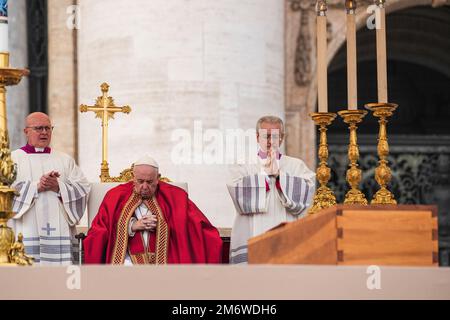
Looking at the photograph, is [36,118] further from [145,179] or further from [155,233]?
[155,233]

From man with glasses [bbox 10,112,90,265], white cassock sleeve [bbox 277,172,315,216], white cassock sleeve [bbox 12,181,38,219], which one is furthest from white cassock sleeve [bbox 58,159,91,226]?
white cassock sleeve [bbox 277,172,315,216]

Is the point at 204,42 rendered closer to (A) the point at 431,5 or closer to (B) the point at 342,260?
(A) the point at 431,5

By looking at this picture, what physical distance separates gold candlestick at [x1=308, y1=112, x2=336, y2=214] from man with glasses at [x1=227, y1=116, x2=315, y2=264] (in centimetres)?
54

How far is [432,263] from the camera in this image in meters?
5.82

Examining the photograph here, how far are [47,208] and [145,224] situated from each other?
0.91 metres

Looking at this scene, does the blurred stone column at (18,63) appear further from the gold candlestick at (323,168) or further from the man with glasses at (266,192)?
the gold candlestick at (323,168)

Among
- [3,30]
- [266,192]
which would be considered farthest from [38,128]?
[3,30]

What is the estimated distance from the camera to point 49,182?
9484 millimetres

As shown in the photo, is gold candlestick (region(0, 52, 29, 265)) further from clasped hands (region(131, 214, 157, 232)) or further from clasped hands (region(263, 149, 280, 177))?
clasped hands (region(263, 149, 280, 177))

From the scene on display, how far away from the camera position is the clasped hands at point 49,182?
30.8 feet

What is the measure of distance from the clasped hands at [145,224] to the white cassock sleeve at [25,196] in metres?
0.81

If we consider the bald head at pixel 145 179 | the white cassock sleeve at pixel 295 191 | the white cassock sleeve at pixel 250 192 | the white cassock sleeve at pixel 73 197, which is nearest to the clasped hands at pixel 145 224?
the bald head at pixel 145 179

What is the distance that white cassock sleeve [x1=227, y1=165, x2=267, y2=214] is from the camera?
957 centimetres
